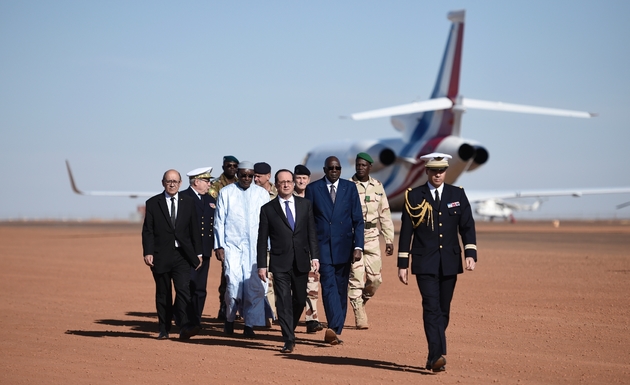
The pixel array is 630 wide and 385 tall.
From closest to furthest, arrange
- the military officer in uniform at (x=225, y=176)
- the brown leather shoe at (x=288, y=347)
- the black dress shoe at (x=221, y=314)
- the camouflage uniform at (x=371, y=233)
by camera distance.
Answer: the brown leather shoe at (x=288, y=347) < the camouflage uniform at (x=371, y=233) < the military officer in uniform at (x=225, y=176) < the black dress shoe at (x=221, y=314)

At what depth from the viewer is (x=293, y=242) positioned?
9367 mm

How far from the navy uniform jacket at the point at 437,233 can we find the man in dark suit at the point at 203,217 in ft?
11.2

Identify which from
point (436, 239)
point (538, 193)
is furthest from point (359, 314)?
point (538, 193)

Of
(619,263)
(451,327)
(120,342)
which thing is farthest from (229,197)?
(619,263)

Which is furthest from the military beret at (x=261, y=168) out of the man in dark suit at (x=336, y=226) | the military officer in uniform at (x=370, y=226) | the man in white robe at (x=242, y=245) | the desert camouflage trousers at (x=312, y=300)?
the desert camouflage trousers at (x=312, y=300)

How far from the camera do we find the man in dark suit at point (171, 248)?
10.2 metres

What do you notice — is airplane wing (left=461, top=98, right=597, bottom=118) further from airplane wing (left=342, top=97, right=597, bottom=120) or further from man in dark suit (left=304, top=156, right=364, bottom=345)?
man in dark suit (left=304, top=156, right=364, bottom=345)

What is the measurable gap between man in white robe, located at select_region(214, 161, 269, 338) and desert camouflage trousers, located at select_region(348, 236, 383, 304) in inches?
41.9

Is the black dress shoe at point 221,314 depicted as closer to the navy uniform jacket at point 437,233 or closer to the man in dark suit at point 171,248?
the man in dark suit at point 171,248

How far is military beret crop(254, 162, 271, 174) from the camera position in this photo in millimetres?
10812

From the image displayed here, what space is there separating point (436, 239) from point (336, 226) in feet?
7.13

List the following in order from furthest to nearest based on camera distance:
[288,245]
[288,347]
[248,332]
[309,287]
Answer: [309,287], [248,332], [288,245], [288,347]

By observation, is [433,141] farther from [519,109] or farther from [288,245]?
[288,245]

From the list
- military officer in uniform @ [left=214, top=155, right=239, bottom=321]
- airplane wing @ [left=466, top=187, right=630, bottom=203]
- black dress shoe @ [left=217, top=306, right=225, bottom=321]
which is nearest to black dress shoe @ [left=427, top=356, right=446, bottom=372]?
military officer in uniform @ [left=214, top=155, right=239, bottom=321]
